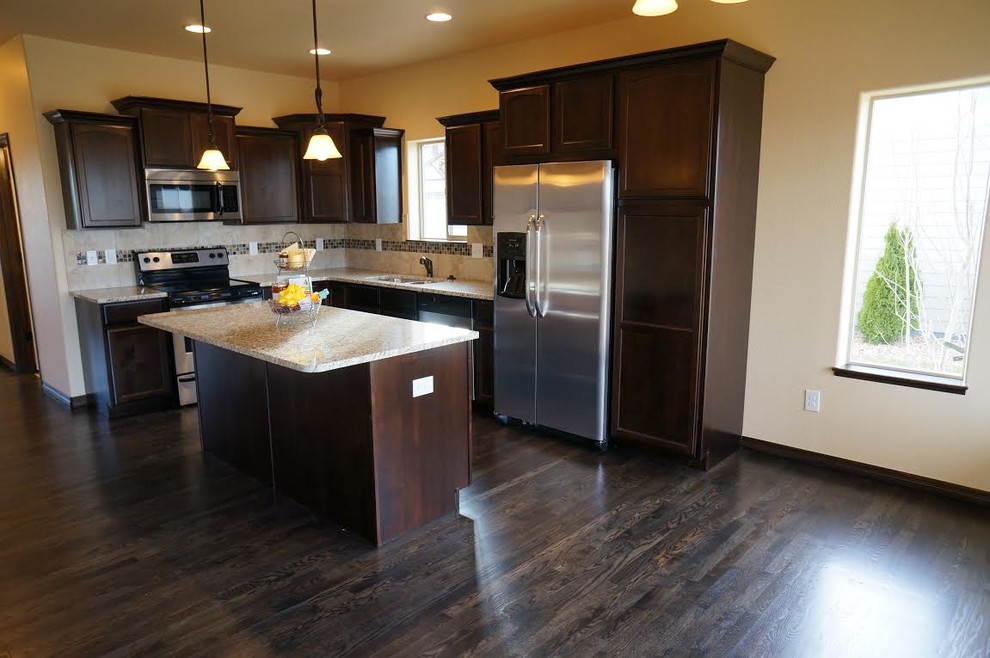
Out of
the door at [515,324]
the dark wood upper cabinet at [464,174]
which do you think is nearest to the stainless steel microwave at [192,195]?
the dark wood upper cabinet at [464,174]

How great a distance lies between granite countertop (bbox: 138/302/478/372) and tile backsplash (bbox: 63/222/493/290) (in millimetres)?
1885

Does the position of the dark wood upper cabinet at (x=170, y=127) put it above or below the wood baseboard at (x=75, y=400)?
above

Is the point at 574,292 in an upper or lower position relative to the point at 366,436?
upper

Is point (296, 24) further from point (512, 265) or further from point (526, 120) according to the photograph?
point (512, 265)

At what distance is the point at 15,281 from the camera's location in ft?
19.8

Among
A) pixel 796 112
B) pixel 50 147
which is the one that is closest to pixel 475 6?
pixel 796 112

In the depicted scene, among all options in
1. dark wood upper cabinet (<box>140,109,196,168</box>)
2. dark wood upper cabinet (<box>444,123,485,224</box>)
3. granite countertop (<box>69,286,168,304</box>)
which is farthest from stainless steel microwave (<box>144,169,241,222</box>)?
dark wood upper cabinet (<box>444,123,485,224</box>)

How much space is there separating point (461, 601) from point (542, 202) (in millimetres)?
2497

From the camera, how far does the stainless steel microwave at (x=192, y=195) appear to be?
5.10 m

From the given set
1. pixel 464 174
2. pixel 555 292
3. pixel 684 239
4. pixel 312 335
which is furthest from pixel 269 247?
pixel 684 239

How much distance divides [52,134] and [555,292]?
3.96 meters

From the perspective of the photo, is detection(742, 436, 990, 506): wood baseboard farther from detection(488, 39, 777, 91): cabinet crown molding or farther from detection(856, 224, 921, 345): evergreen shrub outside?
detection(488, 39, 777, 91): cabinet crown molding

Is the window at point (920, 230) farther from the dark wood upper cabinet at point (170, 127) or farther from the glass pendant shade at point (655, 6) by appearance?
the dark wood upper cabinet at point (170, 127)

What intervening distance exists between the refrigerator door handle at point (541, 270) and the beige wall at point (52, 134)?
3.35m
